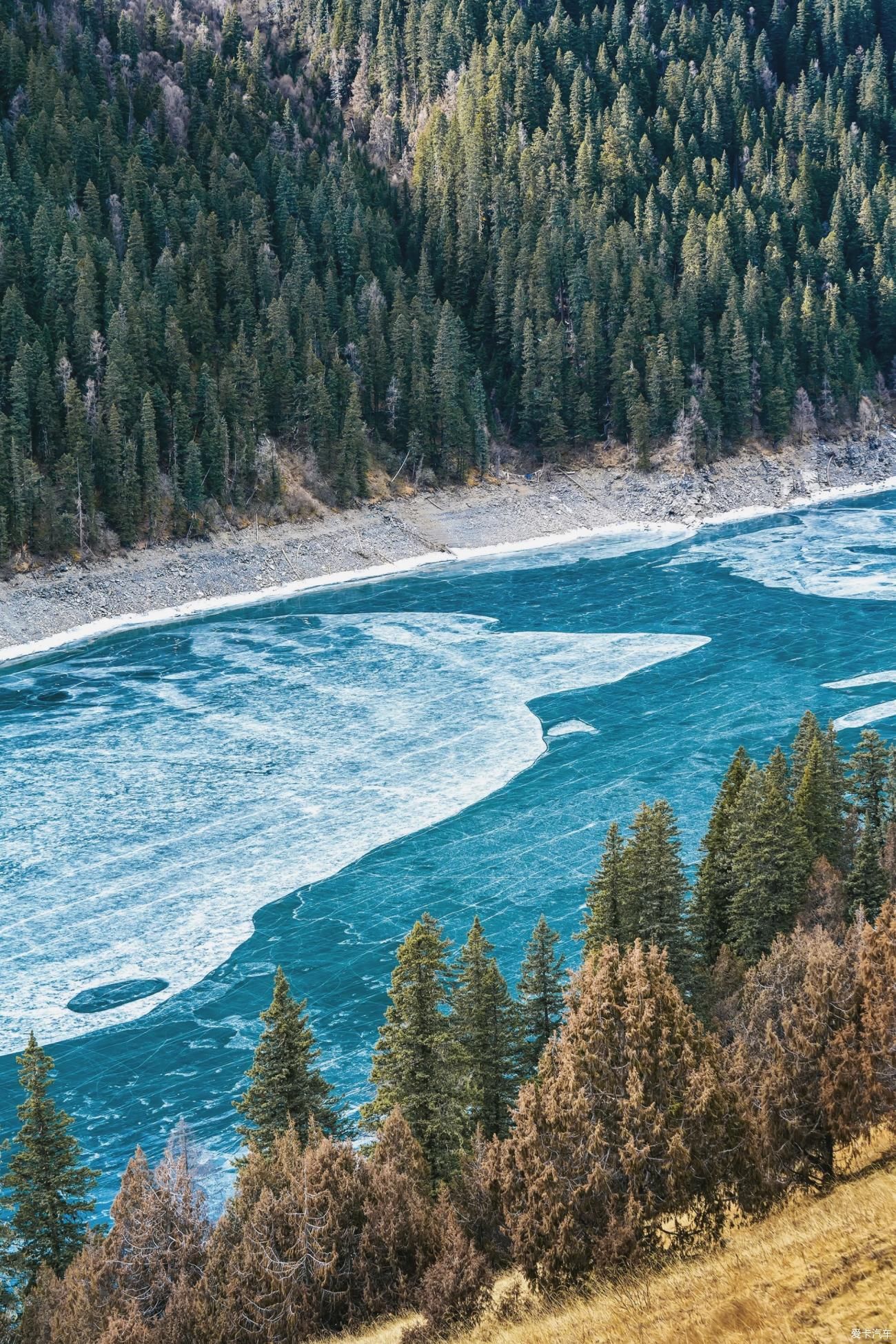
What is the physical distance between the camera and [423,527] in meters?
120

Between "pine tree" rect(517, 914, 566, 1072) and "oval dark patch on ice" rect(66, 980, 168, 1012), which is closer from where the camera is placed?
"pine tree" rect(517, 914, 566, 1072)

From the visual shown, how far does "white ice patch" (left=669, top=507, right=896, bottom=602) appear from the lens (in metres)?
103

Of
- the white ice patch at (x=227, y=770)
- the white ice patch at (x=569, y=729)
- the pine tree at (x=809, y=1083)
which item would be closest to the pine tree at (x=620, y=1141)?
the pine tree at (x=809, y=1083)

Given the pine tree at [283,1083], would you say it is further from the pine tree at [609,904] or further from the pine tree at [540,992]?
the pine tree at [609,904]

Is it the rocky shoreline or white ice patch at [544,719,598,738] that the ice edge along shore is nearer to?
the rocky shoreline

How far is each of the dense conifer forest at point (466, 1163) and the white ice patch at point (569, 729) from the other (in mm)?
37222

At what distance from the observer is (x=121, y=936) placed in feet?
164

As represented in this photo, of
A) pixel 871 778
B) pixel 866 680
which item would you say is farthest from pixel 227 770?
pixel 866 680

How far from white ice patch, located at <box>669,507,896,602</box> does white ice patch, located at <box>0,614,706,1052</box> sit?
18666mm

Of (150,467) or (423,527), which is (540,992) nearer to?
(150,467)

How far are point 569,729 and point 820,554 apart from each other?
4796 centimetres

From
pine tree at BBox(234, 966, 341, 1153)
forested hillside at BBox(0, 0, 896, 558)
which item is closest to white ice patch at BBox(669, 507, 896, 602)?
forested hillside at BBox(0, 0, 896, 558)

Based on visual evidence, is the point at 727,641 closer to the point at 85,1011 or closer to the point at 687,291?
the point at 85,1011

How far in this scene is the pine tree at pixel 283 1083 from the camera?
105ft
